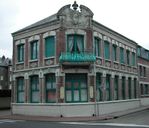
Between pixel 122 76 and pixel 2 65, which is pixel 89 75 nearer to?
pixel 122 76

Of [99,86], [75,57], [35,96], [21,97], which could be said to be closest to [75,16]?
[75,57]

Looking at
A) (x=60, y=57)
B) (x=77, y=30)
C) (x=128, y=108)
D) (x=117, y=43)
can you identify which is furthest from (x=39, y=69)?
(x=128, y=108)

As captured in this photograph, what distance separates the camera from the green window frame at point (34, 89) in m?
28.2

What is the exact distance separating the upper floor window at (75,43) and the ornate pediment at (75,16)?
0.98 m

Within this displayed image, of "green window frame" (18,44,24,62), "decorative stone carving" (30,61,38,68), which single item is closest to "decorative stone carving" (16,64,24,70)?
"green window frame" (18,44,24,62)

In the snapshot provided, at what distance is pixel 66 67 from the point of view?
25.9 m

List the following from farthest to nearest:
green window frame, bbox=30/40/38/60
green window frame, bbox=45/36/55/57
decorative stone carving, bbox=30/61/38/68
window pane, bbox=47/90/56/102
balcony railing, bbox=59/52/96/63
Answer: green window frame, bbox=30/40/38/60 → decorative stone carving, bbox=30/61/38/68 → green window frame, bbox=45/36/55/57 → window pane, bbox=47/90/56/102 → balcony railing, bbox=59/52/96/63

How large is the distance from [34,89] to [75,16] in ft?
26.1

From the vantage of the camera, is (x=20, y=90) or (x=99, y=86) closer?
Answer: (x=99, y=86)

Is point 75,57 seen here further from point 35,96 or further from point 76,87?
point 35,96

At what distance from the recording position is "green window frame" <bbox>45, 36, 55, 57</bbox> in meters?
27.1

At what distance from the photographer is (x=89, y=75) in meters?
26.2

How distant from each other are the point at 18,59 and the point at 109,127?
16.1 meters

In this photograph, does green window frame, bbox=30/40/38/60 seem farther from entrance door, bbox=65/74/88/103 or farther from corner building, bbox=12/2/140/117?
entrance door, bbox=65/74/88/103
